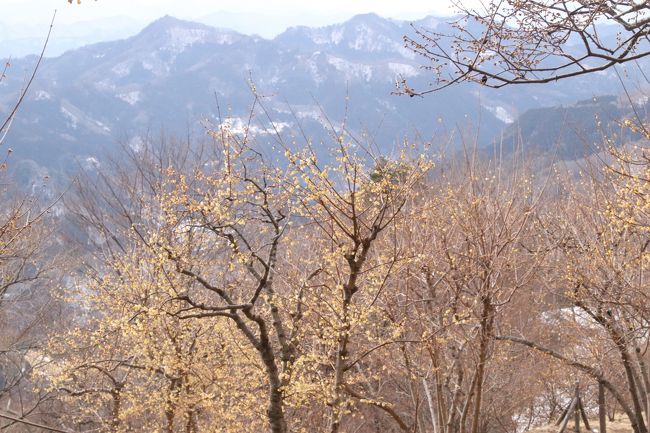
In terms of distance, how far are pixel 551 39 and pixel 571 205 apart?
36.2 feet

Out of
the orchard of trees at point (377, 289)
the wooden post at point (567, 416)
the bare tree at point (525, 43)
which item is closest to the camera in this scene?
the bare tree at point (525, 43)

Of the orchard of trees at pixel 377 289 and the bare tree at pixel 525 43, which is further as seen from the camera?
the orchard of trees at pixel 377 289

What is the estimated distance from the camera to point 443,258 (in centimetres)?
1002

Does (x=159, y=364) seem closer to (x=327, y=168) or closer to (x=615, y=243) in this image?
(x=327, y=168)

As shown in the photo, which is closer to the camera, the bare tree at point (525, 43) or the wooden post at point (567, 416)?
the bare tree at point (525, 43)

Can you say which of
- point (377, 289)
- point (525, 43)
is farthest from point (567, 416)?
point (525, 43)

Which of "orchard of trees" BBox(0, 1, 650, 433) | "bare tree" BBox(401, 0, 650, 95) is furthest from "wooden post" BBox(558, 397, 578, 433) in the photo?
"bare tree" BBox(401, 0, 650, 95)

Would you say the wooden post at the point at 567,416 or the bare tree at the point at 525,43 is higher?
the bare tree at the point at 525,43

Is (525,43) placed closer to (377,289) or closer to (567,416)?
(377,289)

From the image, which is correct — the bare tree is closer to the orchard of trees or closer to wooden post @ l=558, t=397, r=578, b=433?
the orchard of trees

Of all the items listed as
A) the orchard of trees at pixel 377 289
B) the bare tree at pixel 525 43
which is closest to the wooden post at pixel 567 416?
the orchard of trees at pixel 377 289

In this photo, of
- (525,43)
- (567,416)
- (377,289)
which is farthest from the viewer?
Answer: (567,416)

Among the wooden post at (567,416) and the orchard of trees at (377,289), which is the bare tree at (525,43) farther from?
the wooden post at (567,416)

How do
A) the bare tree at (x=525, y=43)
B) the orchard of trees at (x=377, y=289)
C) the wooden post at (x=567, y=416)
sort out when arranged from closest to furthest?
1. the bare tree at (x=525, y=43)
2. the orchard of trees at (x=377, y=289)
3. the wooden post at (x=567, y=416)
